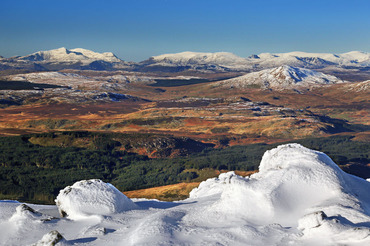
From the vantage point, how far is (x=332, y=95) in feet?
619

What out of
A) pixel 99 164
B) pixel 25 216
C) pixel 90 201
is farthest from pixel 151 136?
pixel 25 216

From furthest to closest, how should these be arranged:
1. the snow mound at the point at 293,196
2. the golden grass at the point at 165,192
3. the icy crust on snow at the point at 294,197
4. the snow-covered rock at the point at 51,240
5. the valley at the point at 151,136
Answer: the valley at the point at 151,136
the golden grass at the point at 165,192
the snow mound at the point at 293,196
the icy crust on snow at the point at 294,197
the snow-covered rock at the point at 51,240

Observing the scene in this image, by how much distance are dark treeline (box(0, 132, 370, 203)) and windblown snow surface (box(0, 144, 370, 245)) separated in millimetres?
24336

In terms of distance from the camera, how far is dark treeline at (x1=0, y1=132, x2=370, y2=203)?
4381 cm

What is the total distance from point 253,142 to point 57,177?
148 ft

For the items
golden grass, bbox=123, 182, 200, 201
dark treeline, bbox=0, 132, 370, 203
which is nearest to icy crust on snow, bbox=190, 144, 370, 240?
golden grass, bbox=123, 182, 200, 201

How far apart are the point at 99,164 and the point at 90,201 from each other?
41988 mm

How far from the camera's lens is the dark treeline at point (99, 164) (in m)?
43.8

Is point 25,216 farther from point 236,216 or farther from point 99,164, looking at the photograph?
point 99,164

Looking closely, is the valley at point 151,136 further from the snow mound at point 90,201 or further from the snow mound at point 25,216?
the snow mound at point 25,216

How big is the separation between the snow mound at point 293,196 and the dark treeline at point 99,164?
28.3 m

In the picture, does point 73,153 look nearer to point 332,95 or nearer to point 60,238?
point 60,238

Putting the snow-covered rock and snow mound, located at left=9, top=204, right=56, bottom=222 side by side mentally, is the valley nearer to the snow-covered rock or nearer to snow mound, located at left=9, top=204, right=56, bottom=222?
snow mound, located at left=9, top=204, right=56, bottom=222

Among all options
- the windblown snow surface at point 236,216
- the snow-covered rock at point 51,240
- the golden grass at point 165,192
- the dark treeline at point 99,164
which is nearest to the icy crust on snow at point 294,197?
the windblown snow surface at point 236,216
